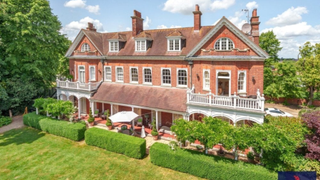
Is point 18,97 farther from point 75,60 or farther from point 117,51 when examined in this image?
point 117,51

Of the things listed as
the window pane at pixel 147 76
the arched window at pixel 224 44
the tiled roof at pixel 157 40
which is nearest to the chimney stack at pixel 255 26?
the arched window at pixel 224 44

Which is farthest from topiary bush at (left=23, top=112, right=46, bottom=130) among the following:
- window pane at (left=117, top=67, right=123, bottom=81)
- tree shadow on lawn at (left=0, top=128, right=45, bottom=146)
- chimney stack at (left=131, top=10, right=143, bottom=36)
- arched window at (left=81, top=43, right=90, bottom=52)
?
chimney stack at (left=131, top=10, right=143, bottom=36)

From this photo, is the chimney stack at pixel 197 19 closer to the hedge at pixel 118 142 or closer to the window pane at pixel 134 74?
the window pane at pixel 134 74

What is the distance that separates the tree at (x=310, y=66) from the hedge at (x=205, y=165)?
1182 inches

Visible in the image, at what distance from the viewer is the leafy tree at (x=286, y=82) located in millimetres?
33312

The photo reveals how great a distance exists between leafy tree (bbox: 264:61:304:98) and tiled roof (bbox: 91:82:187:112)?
79.1ft

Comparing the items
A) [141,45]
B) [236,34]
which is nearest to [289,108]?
[236,34]

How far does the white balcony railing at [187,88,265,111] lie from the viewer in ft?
49.4

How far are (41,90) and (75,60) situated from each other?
734 cm

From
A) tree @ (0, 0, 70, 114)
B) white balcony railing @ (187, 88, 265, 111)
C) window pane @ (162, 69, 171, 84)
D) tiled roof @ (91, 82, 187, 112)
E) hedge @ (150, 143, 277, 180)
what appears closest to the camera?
hedge @ (150, 143, 277, 180)

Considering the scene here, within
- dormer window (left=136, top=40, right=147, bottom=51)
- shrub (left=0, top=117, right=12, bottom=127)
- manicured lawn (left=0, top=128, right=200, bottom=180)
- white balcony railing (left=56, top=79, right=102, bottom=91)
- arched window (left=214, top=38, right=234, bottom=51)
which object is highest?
dormer window (left=136, top=40, right=147, bottom=51)

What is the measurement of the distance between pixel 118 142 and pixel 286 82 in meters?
31.9

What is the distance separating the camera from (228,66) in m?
17.4

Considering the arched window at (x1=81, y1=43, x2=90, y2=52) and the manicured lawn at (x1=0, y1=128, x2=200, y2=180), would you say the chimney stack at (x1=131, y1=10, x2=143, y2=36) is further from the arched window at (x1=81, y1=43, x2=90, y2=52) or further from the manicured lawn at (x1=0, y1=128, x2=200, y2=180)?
the manicured lawn at (x1=0, y1=128, x2=200, y2=180)
